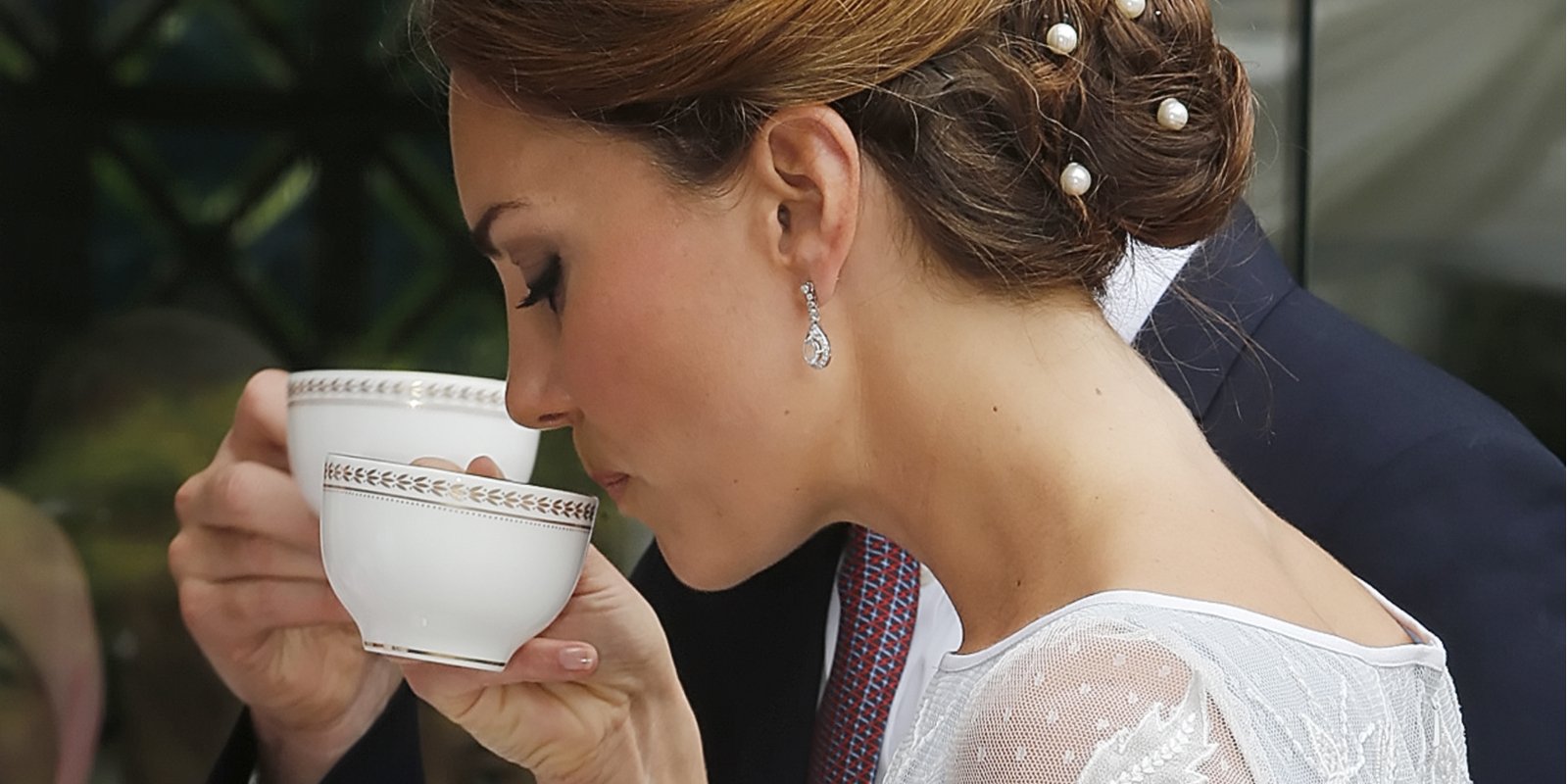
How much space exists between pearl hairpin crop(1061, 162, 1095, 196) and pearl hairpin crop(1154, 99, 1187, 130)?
51mm

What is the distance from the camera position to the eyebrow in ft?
2.85

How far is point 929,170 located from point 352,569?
0.34 metres

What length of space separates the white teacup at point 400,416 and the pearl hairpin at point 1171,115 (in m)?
0.39

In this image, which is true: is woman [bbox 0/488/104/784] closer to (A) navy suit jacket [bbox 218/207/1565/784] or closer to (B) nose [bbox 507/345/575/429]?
(A) navy suit jacket [bbox 218/207/1565/784]

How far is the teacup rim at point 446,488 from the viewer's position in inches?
33.5

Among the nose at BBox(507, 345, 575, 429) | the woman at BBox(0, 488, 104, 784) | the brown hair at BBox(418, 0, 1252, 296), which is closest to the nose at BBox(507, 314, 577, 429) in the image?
the nose at BBox(507, 345, 575, 429)

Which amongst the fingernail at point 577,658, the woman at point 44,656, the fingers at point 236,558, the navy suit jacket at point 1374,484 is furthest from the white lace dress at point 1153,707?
the woman at point 44,656

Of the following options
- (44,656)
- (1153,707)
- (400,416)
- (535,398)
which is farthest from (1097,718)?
(44,656)

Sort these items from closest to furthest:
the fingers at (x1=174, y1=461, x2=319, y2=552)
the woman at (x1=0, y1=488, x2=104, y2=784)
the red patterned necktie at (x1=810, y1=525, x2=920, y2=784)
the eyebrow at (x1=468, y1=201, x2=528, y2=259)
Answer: the eyebrow at (x1=468, y1=201, x2=528, y2=259)
the fingers at (x1=174, y1=461, x2=319, y2=552)
the red patterned necktie at (x1=810, y1=525, x2=920, y2=784)
the woman at (x1=0, y1=488, x2=104, y2=784)

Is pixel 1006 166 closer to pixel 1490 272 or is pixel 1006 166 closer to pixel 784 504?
pixel 784 504

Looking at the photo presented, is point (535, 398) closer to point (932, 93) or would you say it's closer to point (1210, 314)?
point (932, 93)

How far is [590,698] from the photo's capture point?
1.11 metres

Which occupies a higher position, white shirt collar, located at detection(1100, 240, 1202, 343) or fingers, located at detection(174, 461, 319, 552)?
white shirt collar, located at detection(1100, 240, 1202, 343)

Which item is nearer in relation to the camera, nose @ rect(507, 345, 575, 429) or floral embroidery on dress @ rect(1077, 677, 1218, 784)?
floral embroidery on dress @ rect(1077, 677, 1218, 784)
